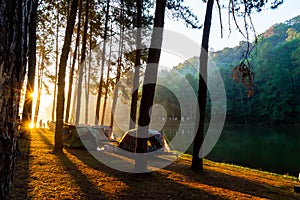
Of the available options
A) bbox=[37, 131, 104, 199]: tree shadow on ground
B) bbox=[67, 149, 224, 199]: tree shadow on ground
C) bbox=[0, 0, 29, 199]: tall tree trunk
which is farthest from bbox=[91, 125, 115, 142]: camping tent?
bbox=[0, 0, 29, 199]: tall tree trunk

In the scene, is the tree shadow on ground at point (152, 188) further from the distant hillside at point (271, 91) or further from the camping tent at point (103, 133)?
the distant hillside at point (271, 91)

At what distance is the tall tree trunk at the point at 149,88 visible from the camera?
6703 mm

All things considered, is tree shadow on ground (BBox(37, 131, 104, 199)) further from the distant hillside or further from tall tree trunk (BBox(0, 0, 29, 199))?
the distant hillside

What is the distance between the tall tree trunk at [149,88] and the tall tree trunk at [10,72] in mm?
5195

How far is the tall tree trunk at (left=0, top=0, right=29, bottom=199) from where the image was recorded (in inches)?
54.4

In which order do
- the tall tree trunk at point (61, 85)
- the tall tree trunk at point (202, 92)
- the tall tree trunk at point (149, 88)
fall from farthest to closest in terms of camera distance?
the tall tree trunk at point (61, 85) → the tall tree trunk at point (202, 92) → the tall tree trunk at point (149, 88)

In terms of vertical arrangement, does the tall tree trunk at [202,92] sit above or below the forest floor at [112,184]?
above

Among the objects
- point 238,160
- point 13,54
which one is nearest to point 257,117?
point 238,160

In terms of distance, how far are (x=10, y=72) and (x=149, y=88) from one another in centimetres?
542

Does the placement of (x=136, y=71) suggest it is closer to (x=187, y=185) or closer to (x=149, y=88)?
(x=149, y=88)

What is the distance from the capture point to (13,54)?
4.73 ft

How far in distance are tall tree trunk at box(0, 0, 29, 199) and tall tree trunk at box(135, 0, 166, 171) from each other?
519 cm

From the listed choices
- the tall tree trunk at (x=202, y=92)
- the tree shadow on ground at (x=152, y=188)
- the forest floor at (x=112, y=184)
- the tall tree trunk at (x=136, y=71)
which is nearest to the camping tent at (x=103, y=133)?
the tall tree trunk at (x=136, y=71)

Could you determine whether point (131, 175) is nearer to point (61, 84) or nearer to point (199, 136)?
point (199, 136)
